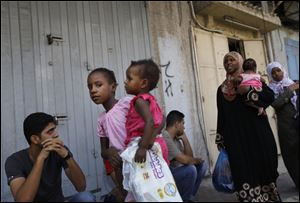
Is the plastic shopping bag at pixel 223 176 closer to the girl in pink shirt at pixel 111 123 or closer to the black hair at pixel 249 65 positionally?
the black hair at pixel 249 65

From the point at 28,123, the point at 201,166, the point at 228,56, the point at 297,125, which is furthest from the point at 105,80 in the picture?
the point at 297,125

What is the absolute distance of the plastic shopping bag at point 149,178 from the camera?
1.80 metres

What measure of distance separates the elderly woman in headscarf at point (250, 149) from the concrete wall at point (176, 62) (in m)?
1.99

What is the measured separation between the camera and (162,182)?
1.86 m

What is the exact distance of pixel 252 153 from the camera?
3.12 meters

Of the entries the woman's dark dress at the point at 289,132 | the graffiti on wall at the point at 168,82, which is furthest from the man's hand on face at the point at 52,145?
the graffiti on wall at the point at 168,82

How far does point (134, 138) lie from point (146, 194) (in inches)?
14.8

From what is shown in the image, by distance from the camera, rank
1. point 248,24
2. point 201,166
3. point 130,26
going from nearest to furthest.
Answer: point 201,166
point 130,26
point 248,24

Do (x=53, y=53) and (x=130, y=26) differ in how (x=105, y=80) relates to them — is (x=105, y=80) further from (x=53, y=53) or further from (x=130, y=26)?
(x=130, y=26)

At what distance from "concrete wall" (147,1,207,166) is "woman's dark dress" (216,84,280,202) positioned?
1998 millimetres

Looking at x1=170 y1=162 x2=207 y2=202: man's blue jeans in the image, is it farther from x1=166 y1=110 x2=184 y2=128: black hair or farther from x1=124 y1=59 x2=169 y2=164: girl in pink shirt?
x1=124 y1=59 x2=169 y2=164: girl in pink shirt

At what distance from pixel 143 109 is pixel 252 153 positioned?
5.00 feet

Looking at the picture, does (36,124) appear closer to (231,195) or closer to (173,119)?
(173,119)

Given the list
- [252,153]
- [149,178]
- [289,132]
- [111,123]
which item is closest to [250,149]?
[252,153]
